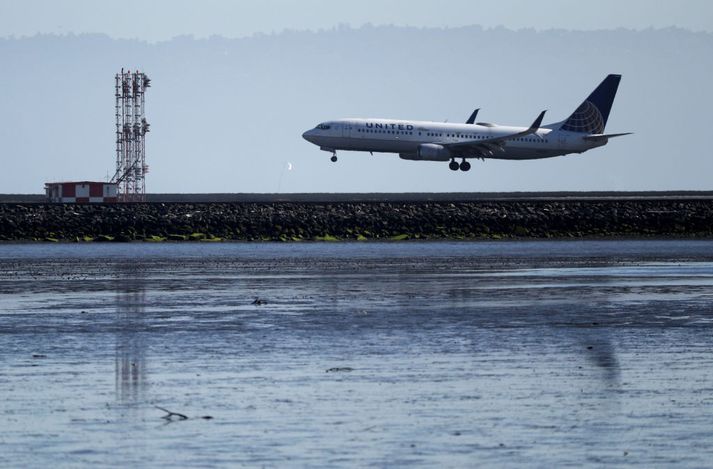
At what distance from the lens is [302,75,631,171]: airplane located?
104 meters

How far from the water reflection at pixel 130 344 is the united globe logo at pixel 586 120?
3402 inches

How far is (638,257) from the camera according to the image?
59250 millimetres

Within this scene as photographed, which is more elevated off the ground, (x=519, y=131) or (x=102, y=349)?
(x=519, y=131)

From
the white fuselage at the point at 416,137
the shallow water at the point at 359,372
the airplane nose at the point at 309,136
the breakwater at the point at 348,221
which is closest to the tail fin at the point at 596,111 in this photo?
the white fuselage at the point at 416,137

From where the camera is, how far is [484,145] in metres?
110

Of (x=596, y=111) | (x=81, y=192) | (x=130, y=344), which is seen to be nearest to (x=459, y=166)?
(x=596, y=111)

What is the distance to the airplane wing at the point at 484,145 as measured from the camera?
108688 mm

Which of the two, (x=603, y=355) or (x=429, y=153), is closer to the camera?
(x=603, y=355)

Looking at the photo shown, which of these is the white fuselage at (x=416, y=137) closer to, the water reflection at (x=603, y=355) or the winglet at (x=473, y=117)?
the winglet at (x=473, y=117)

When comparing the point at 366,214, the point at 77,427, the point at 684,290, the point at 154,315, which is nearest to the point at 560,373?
the point at 77,427

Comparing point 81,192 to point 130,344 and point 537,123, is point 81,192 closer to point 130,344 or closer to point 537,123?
point 537,123

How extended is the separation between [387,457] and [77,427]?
3.83 meters

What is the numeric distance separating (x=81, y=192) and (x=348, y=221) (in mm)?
39619

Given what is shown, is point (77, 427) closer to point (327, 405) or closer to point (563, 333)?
point (327, 405)
